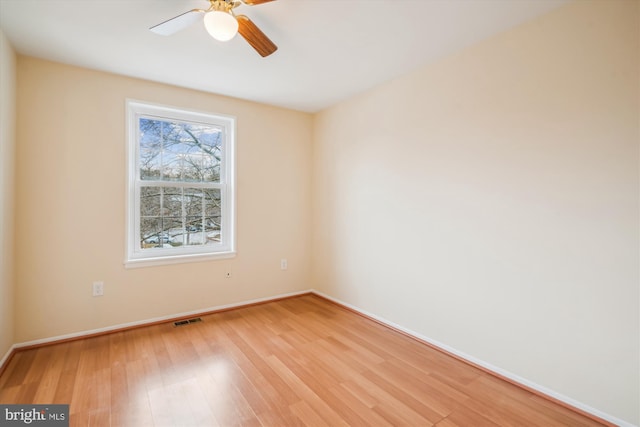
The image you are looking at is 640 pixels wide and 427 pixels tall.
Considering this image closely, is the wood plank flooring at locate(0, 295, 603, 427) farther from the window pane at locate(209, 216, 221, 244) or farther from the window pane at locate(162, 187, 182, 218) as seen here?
the window pane at locate(162, 187, 182, 218)

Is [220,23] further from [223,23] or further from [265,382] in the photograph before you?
[265,382]

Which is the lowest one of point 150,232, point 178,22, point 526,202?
point 150,232

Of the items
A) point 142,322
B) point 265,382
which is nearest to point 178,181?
point 142,322

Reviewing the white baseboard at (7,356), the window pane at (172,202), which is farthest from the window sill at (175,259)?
the white baseboard at (7,356)

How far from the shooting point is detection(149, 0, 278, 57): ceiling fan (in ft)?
5.28

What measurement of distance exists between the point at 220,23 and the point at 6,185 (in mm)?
2105

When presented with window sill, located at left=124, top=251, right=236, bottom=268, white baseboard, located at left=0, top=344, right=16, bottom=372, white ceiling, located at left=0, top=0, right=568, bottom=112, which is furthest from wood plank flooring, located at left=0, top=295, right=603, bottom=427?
white ceiling, located at left=0, top=0, right=568, bottom=112

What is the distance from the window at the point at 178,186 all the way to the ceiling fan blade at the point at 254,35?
5.34 feet

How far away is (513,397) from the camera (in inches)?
77.7

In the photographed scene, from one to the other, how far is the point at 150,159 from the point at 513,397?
365 centimetres

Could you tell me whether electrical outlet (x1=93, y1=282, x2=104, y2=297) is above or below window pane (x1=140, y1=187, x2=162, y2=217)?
below

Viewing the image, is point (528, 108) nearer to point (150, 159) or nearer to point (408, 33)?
point (408, 33)

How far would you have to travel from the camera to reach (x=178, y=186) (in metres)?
3.29

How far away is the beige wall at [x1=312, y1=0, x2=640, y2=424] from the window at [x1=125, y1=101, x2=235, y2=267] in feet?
5.82
